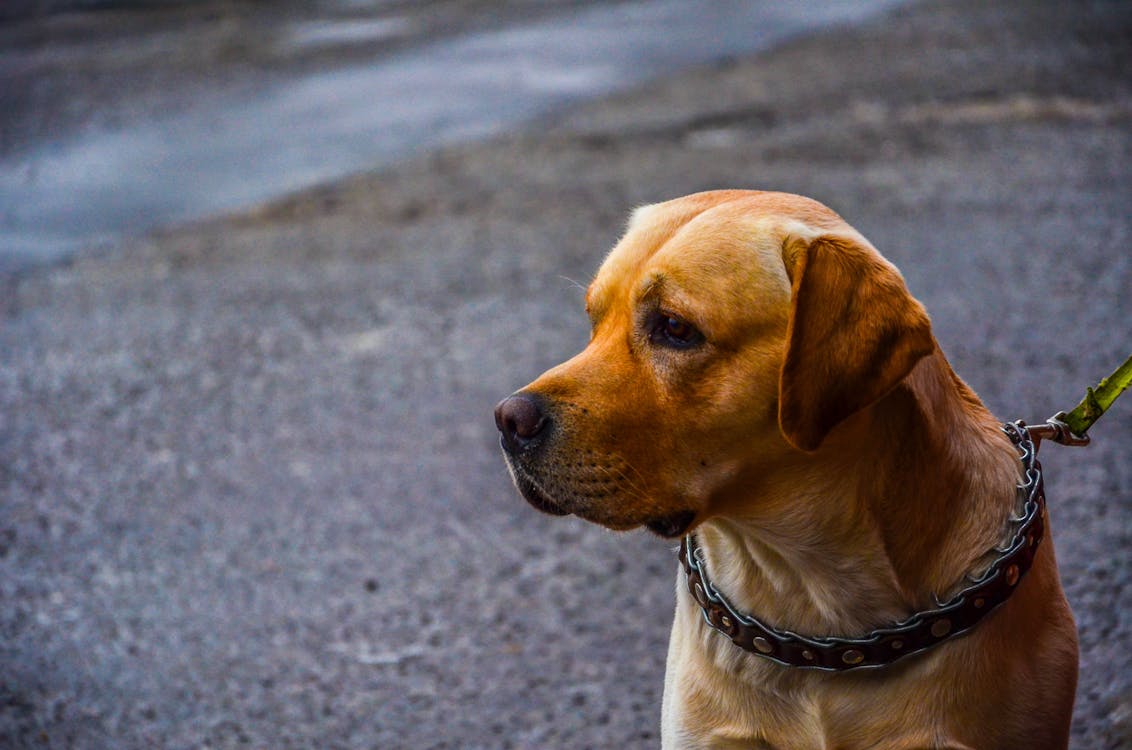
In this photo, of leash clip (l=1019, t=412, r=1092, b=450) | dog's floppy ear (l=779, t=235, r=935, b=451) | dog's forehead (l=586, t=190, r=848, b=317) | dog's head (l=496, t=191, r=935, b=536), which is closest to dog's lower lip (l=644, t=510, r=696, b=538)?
dog's head (l=496, t=191, r=935, b=536)

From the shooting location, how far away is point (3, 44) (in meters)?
13.4

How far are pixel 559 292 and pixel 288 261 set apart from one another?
1.84 metres

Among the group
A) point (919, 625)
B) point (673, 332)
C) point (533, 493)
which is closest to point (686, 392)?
point (673, 332)

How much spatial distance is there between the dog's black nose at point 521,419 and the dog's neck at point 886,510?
443 millimetres

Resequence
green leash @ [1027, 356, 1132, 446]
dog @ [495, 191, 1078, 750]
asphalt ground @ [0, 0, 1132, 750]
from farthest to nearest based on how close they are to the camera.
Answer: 1. asphalt ground @ [0, 0, 1132, 750]
2. green leash @ [1027, 356, 1132, 446]
3. dog @ [495, 191, 1078, 750]

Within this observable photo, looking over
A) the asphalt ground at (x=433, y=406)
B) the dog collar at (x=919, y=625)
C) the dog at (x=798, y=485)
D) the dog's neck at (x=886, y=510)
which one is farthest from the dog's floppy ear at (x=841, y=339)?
the asphalt ground at (x=433, y=406)

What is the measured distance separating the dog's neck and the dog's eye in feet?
1.04

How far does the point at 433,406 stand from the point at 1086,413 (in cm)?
366

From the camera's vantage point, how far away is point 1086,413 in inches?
110

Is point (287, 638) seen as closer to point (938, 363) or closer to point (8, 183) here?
point (938, 363)

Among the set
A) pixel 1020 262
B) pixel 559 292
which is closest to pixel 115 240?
→ pixel 559 292

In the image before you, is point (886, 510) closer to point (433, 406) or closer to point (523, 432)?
point (523, 432)

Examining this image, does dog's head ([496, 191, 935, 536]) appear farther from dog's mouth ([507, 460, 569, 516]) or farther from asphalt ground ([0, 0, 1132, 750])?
asphalt ground ([0, 0, 1132, 750])

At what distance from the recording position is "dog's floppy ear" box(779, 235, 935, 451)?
2.34 meters
